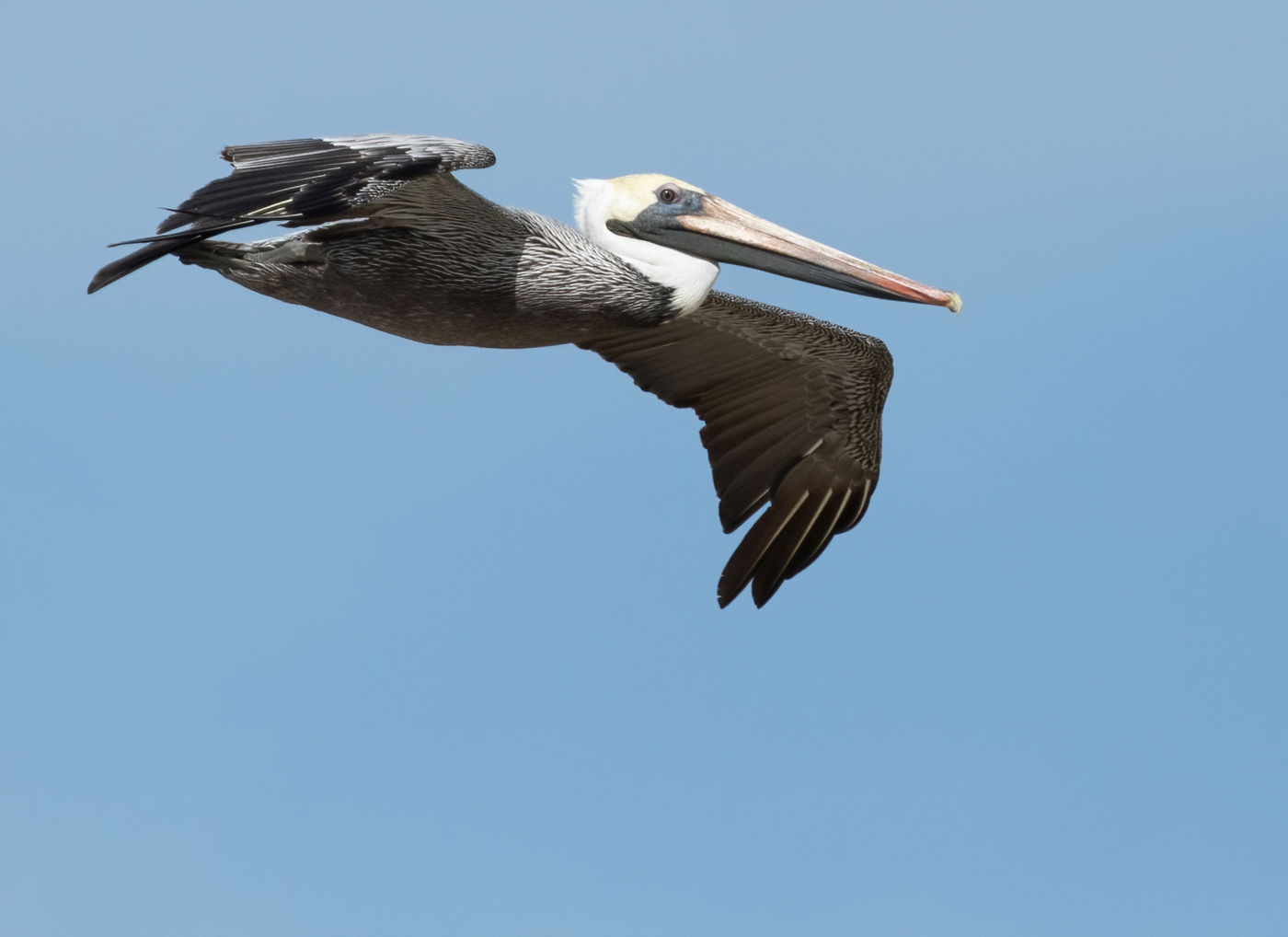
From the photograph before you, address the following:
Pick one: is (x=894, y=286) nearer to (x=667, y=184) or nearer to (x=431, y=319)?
(x=667, y=184)

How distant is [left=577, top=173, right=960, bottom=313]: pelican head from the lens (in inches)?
396

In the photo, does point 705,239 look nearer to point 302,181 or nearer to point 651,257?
point 651,257

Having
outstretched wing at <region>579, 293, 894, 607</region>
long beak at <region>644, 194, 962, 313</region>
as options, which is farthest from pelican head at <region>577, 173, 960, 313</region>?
outstretched wing at <region>579, 293, 894, 607</region>

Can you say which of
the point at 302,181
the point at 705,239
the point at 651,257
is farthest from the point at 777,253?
the point at 302,181

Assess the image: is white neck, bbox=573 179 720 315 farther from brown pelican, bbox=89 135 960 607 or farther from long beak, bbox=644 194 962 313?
long beak, bbox=644 194 962 313

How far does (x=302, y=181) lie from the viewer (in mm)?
8586

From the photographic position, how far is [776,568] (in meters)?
12.0

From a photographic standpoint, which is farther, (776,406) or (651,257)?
(776,406)

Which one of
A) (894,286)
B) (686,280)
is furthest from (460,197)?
(894,286)

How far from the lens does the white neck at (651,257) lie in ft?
32.5

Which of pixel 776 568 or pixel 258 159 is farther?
pixel 776 568

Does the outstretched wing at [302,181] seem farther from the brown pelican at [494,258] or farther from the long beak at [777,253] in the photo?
the long beak at [777,253]

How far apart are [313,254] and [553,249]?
1308mm

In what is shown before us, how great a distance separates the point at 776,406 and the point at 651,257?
2.78 m
